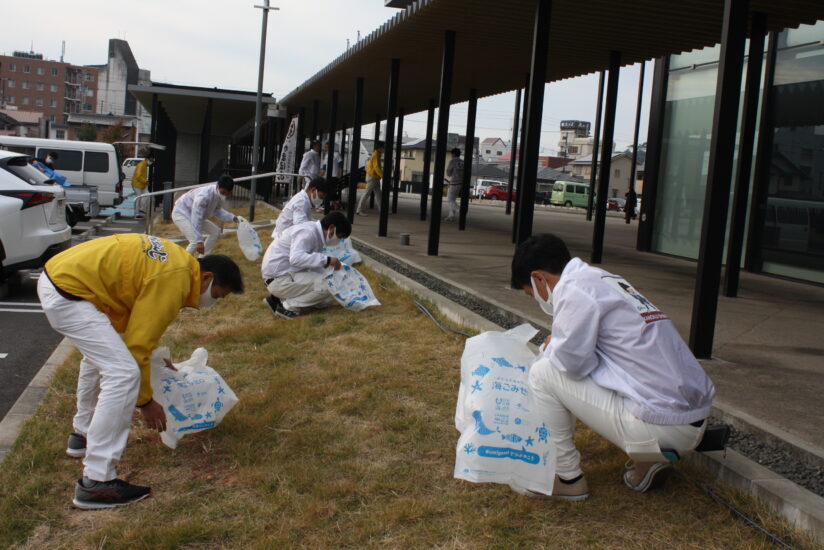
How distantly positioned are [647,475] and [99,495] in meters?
2.49

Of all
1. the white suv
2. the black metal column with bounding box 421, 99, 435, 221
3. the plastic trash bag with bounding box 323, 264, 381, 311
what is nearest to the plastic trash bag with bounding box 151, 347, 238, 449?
the plastic trash bag with bounding box 323, 264, 381, 311

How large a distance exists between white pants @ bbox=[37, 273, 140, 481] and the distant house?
140295mm

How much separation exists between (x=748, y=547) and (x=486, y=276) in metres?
6.46

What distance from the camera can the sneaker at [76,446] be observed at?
13.5 feet

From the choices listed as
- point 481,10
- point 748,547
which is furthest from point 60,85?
point 748,547

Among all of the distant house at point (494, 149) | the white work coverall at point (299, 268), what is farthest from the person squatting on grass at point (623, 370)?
the distant house at point (494, 149)

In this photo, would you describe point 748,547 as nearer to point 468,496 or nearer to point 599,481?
point 599,481

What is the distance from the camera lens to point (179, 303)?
364cm

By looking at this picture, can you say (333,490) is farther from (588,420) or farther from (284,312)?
(284,312)

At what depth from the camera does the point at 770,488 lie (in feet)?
10.6

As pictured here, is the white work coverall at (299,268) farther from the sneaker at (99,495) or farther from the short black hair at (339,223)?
the sneaker at (99,495)

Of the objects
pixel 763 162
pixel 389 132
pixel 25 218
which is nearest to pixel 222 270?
pixel 25 218

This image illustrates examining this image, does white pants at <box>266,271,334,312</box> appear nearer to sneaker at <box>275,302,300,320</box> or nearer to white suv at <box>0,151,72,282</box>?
sneaker at <box>275,302,300,320</box>

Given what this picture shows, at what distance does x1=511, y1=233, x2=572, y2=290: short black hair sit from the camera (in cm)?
346
